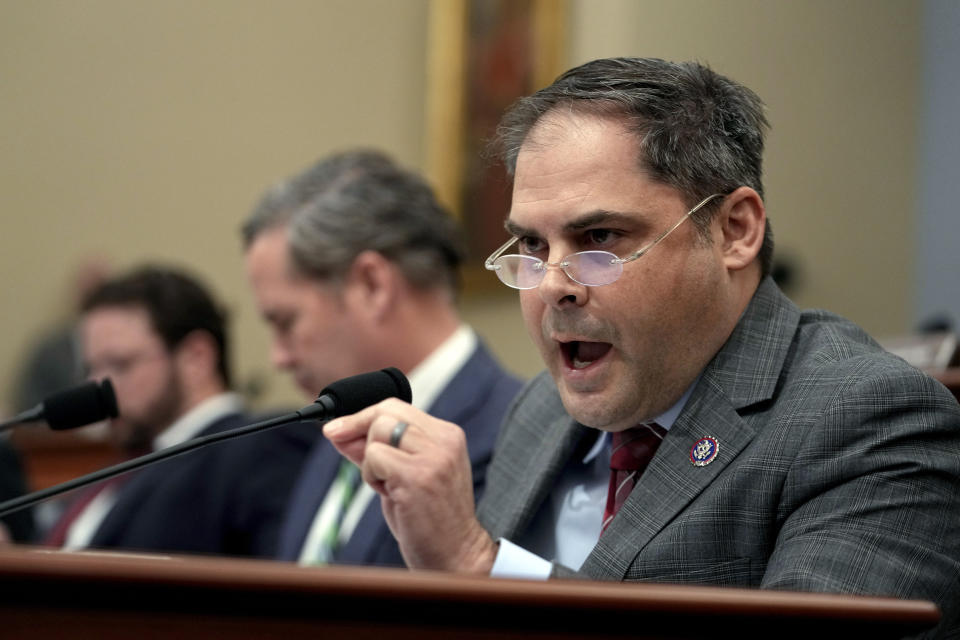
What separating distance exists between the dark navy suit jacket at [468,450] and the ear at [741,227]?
974 mm

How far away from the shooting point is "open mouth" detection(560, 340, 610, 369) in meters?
1.84

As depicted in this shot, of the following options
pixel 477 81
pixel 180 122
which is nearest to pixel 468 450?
pixel 477 81

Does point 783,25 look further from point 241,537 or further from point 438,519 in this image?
point 438,519

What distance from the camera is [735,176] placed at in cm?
184

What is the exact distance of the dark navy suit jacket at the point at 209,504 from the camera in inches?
131

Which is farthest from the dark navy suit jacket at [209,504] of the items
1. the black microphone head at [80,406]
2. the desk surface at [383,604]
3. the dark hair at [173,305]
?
the desk surface at [383,604]

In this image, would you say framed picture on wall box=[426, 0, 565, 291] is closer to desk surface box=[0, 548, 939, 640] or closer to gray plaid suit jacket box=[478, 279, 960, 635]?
gray plaid suit jacket box=[478, 279, 960, 635]

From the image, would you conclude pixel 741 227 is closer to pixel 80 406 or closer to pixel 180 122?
pixel 80 406

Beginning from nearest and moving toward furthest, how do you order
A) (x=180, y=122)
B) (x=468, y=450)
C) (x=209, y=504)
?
(x=468, y=450), (x=209, y=504), (x=180, y=122)

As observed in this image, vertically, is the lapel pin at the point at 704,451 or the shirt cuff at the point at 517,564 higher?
the lapel pin at the point at 704,451

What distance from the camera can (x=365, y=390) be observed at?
184cm

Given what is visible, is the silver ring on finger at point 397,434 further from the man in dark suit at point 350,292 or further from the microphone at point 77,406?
the man in dark suit at point 350,292

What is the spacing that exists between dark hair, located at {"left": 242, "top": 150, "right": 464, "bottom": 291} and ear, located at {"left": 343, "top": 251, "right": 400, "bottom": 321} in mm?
24

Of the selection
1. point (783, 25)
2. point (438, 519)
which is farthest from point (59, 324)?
point (438, 519)
